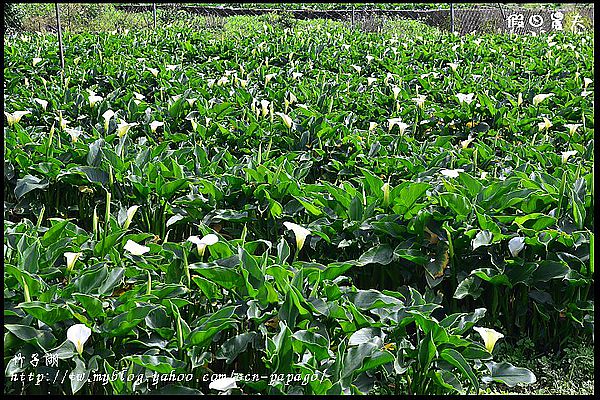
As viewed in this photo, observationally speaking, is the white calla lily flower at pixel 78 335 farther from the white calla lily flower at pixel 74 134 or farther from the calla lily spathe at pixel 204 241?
the white calla lily flower at pixel 74 134

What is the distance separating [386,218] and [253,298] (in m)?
0.75

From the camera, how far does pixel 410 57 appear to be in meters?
7.42

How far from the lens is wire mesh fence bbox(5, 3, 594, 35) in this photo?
51.5 feet

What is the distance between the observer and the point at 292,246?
3.08 m

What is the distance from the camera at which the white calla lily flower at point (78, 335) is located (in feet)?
6.37

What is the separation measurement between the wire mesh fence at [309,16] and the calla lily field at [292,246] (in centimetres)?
1114

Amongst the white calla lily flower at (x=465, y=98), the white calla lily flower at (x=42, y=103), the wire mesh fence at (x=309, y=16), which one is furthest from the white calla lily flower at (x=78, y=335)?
the wire mesh fence at (x=309, y=16)

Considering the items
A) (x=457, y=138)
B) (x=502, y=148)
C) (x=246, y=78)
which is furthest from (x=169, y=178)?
(x=246, y=78)

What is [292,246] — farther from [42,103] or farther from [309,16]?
[309,16]

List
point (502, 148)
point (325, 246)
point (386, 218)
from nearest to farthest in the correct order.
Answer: point (386, 218), point (325, 246), point (502, 148)

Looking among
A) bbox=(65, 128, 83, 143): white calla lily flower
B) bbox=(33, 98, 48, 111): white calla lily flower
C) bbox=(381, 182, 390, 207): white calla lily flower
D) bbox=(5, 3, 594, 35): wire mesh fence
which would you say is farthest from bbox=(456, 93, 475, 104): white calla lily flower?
bbox=(5, 3, 594, 35): wire mesh fence

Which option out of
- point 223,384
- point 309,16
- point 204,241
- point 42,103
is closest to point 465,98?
point 42,103

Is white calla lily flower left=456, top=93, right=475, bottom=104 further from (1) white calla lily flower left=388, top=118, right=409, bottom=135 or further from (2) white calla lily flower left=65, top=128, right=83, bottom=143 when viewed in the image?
(2) white calla lily flower left=65, top=128, right=83, bottom=143

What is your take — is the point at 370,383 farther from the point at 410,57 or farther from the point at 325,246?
the point at 410,57
